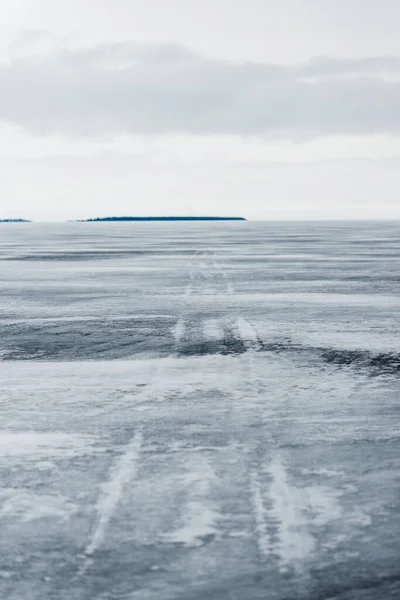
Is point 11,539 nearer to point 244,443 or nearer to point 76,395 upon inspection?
point 244,443

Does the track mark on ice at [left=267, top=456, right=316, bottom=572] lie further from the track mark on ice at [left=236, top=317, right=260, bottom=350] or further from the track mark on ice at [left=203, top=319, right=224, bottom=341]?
the track mark on ice at [left=203, top=319, right=224, bottom=341]

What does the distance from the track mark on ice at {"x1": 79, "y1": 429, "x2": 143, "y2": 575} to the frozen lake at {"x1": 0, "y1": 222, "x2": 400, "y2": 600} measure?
11 mm

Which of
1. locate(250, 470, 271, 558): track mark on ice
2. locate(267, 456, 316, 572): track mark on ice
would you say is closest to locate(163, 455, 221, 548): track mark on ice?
locate(250, 470, 271, 558): track mark on ice

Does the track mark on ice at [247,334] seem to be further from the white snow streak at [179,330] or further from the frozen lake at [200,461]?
the white snow streak at [179,330]

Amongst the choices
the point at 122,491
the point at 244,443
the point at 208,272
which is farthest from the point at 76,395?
the point at 208,272

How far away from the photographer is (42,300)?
15977 mm

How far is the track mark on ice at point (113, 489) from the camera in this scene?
13.0 feet

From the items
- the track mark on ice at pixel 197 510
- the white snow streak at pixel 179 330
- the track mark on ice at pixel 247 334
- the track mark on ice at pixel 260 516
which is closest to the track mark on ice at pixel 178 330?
the white snow streak at pixel 179 330

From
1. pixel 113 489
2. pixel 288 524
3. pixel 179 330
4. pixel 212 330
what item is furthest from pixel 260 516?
pixel 179 330

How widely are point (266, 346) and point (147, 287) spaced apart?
8981 mm

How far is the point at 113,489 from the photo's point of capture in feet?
15.4

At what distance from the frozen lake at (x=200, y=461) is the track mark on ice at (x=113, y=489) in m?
0.01

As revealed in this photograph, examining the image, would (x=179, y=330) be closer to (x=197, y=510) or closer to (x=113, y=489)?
(x=113, y=489)

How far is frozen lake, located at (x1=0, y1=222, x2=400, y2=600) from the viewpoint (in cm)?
365
